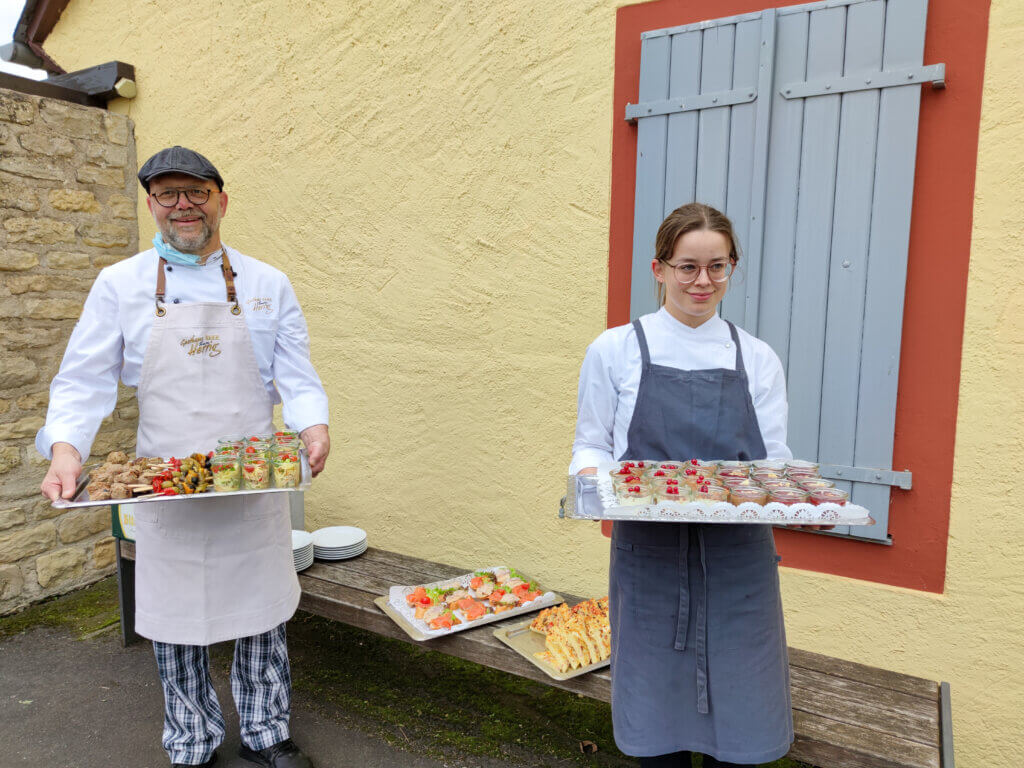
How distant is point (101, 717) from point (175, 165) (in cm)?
251

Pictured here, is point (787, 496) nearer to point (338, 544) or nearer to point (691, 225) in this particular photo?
point (691, 225)

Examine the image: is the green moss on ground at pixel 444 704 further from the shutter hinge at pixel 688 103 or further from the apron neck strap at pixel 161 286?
the shutter hinge at pixel 688 103

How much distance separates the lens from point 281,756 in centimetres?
271

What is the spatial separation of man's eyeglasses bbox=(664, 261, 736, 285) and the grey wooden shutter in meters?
1.07

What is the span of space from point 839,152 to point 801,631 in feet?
6.39

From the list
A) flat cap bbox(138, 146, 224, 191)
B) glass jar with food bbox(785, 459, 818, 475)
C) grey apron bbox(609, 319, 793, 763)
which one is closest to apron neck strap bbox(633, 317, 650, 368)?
grey apron bbox(609, 319, 793, 763)

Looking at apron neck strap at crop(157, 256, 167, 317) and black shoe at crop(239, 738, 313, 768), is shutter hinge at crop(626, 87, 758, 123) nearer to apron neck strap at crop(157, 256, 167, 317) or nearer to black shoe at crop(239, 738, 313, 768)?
apron neck strap at crop(157, 256, 167, 317)

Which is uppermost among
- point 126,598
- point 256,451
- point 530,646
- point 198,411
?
point 198,411

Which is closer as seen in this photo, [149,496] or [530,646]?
[149,496]

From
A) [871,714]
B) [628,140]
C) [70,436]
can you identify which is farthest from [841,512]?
[70,436]

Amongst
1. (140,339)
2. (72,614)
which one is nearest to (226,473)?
(140,339)

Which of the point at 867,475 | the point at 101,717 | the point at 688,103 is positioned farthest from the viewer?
the point at 101,717

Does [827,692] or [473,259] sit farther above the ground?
[473,259]

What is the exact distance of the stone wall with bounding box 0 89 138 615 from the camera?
408 centimetres
